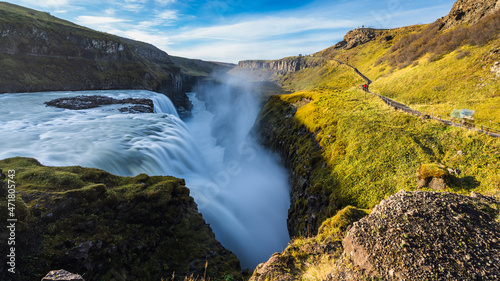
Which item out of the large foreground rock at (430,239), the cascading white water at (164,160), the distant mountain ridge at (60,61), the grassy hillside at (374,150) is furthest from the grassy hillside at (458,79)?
the distant mountain ridge at (60,61)

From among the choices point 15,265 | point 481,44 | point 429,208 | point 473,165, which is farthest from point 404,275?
point 481,44

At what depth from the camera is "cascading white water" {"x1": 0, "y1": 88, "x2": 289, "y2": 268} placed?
27.8 meters

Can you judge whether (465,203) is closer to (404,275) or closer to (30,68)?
(404,275)

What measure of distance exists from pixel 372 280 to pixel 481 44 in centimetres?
6228

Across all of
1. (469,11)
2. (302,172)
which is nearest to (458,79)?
(302,172)

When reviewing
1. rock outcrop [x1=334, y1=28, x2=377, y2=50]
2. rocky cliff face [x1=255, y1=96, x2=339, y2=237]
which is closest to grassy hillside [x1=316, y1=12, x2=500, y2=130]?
rocky cliff face [x1=255, y1=96, x2=339, y2=237]

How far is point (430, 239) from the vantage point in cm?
884

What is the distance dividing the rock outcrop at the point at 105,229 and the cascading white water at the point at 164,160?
9.60 metres

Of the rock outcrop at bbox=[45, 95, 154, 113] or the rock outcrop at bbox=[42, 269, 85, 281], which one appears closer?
the rock outcrop at bbox=[42, 269, 85, 281]

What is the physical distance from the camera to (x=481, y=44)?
143 ft

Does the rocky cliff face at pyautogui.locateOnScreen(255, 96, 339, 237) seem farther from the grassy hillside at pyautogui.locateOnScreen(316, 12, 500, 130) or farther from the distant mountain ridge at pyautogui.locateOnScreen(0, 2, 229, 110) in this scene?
the distant mountain ridge at pyautogui.locateOnScreen(0, 2, 229, 110)

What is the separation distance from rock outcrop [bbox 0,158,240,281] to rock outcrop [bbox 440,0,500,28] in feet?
298

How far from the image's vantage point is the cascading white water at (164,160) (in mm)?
27828

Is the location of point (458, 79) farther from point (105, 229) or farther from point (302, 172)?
point (105, 229)
